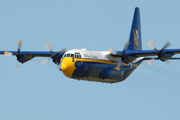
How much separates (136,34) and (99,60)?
828cm

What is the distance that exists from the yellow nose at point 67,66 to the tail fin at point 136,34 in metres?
9.15

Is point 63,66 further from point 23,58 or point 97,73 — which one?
point 23,58

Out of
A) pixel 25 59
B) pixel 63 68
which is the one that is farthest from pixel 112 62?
pixel 25 59

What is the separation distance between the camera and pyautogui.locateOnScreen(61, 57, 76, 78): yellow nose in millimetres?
24078

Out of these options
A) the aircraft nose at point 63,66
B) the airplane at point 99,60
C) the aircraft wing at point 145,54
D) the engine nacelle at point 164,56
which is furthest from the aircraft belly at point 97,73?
the engine nacelle at point 164,56

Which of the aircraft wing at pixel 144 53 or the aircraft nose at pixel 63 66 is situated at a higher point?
the aircraft wing at pixel 144 53

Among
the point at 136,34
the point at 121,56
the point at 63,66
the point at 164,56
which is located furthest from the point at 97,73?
the point at 136,34

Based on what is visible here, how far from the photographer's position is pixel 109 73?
2645 centimetres

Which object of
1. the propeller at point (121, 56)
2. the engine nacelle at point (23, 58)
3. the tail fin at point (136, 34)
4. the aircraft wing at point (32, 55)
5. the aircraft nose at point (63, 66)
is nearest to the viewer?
the aircraft nose at point (63, 66)

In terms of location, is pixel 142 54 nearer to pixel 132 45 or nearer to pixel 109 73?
pixel 109 73

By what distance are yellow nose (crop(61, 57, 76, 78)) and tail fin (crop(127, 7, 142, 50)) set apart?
9.15 metres

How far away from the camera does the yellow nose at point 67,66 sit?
24.1 m

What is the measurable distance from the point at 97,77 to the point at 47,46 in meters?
5.27

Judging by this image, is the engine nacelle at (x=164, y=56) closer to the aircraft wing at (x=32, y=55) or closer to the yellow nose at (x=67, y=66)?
the yellow nose at (x=67, y=66)
